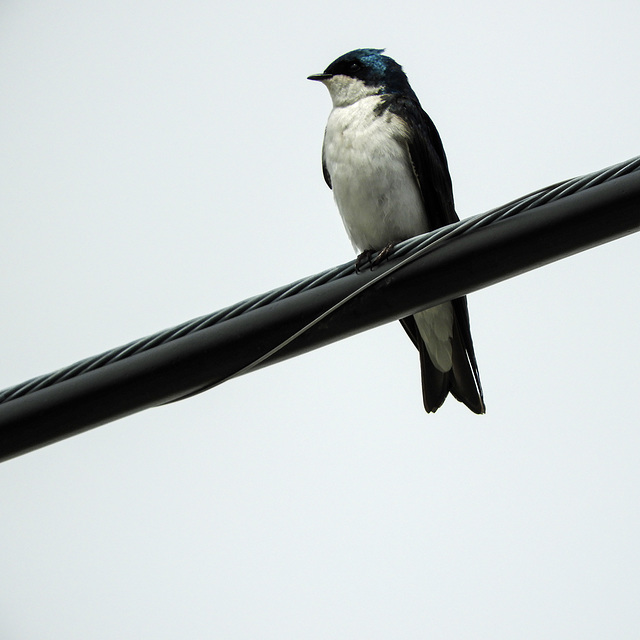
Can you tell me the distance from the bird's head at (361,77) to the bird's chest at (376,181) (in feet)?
1.82

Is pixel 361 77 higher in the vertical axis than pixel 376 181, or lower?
higher

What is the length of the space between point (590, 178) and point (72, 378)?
1718mm

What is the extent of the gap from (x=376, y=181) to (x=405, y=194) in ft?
0.58

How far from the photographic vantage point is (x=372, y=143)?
5.21 meters

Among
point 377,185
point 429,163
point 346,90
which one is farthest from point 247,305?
point 346,90

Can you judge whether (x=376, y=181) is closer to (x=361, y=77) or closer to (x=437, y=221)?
(x=437, y=221)

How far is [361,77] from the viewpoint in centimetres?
606

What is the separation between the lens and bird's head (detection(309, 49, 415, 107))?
5902 mm

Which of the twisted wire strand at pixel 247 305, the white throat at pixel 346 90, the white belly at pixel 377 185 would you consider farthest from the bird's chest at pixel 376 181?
the twisted wire strand at pixel 247 305

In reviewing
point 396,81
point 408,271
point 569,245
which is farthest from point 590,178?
point 396,81

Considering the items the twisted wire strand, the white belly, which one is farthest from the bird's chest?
the twisted wire strand

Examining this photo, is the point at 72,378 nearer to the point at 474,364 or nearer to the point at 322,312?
the point at 322,312

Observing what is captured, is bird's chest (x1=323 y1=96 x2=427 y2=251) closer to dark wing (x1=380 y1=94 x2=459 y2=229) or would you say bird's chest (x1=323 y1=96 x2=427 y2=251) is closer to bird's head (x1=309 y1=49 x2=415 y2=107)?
dark wing (x1=380 y1=94 x2=459 y2=229)

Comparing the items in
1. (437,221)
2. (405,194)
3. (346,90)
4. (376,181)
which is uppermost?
(346,90)
